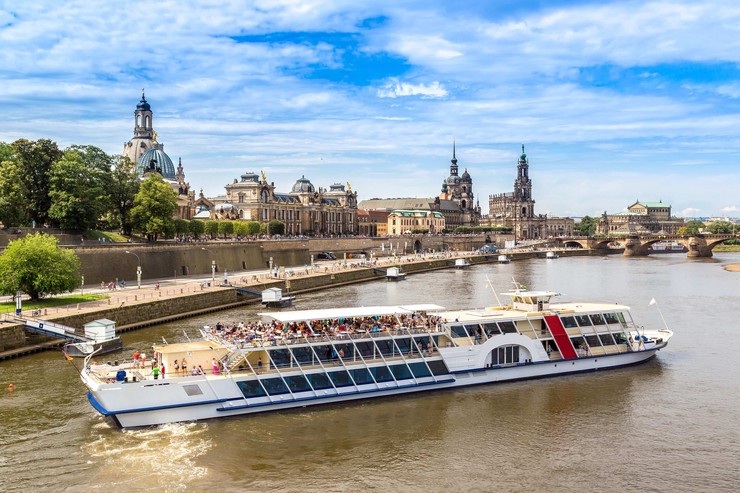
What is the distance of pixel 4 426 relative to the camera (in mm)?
A: 25844

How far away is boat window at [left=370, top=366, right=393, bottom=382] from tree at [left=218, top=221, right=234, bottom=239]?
76.0 metres

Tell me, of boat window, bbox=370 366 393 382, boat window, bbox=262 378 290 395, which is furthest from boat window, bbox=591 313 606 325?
boat window, bbox=262 378 290 395

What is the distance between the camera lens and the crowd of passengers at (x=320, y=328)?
29.7 metres

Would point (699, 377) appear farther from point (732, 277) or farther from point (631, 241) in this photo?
point (631, 241)

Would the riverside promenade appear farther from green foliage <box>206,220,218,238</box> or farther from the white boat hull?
green foliage <box>206,220,218,238</box>

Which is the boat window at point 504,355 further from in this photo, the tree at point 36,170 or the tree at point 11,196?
the tree at point 36,170

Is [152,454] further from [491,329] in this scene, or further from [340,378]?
[491,329]

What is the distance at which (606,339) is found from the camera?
35.6m

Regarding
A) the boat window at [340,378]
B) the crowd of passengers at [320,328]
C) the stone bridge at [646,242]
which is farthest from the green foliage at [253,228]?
the stone bridge at [646,242]

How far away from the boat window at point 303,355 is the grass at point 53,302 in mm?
22507

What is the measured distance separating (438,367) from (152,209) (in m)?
53.5

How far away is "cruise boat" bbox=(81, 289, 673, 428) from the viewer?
26594 mm

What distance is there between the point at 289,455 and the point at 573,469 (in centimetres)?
942

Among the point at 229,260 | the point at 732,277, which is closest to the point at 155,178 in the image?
the point at 229,260
